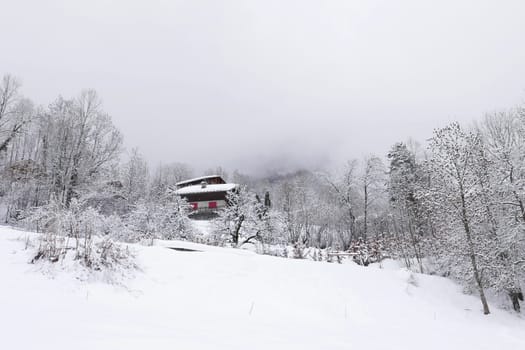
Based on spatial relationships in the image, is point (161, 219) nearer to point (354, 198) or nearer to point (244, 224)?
point (244, 224)

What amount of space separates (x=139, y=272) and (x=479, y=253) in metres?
15.6

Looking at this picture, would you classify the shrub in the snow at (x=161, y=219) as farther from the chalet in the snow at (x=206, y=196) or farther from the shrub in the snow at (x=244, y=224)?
the chalet in the snow at (x=206, y=196)

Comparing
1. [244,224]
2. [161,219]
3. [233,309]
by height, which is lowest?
[233,309]

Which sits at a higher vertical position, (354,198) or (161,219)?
(354,198)

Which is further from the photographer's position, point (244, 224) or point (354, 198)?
point (354, 198)

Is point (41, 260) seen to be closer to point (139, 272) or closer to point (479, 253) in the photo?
point (139, 272)

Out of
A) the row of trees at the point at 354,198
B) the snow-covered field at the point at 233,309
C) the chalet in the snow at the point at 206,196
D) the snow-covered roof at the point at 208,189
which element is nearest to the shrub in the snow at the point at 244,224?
the row of trees at the point at 354,198

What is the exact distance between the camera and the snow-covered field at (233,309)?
3254 mm

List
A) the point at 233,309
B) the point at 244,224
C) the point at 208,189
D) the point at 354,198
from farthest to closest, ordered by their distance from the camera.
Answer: the point at 208,189, the point at 354,198, the point at 244,224, the point at 233,309

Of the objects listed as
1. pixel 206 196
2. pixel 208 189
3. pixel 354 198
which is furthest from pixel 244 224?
pixel 206 196

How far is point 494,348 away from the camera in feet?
22.9

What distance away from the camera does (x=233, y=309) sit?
6.50 m

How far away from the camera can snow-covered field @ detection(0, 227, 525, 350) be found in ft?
10.7

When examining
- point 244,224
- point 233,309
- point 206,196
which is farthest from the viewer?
point 206,196
